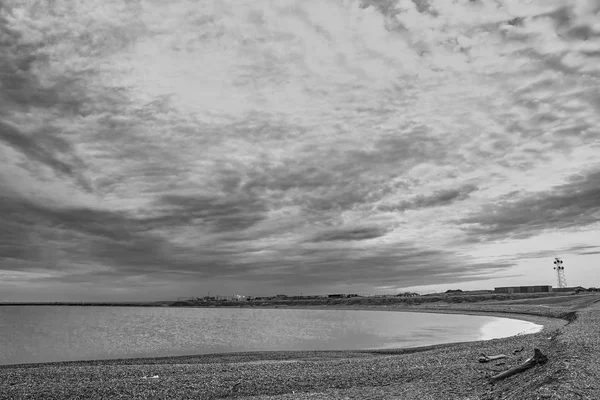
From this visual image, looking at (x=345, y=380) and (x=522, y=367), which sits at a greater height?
(x=522, y=367)

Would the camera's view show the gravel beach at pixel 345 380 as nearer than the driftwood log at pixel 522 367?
Yes

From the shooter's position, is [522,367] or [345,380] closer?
[522,367]

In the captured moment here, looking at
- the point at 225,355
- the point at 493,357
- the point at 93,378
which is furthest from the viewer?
the point at 225,355

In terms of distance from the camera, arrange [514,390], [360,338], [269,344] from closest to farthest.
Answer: [514,390] → [269,344] → [360,338]

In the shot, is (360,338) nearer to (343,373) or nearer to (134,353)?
(134,353)

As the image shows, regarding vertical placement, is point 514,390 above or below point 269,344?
above

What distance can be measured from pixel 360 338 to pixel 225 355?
24.7 meters

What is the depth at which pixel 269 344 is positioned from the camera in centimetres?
5569

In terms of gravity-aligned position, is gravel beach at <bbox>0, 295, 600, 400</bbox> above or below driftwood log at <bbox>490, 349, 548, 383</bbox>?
below

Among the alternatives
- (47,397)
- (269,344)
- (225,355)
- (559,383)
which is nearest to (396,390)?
(559,383)

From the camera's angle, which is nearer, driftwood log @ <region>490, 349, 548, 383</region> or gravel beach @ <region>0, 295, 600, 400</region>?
gravel beach @ <region>0, 295, 600, 400</region>

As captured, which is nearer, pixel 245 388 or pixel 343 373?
pixel 245 388

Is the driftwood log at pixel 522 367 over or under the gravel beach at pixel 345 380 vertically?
over

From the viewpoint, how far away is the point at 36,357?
1898 inches
